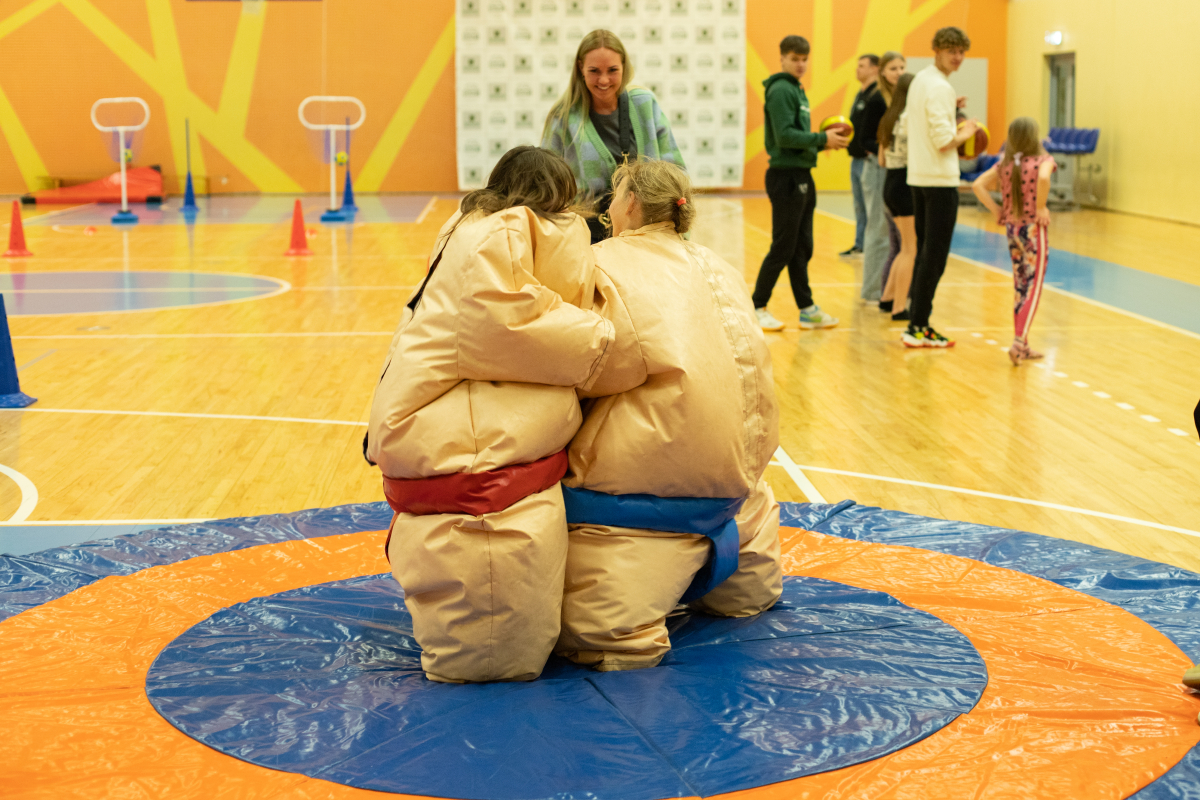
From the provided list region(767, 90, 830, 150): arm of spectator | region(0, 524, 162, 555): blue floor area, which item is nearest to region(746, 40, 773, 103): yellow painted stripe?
region(767, 90, 830, 150): arm of spectator

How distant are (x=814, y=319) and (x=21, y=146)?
15176 mm

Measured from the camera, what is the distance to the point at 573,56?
704 inches

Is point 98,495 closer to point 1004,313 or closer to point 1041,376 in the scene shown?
point 1041,376

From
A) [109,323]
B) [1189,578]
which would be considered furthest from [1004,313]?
[109,323]

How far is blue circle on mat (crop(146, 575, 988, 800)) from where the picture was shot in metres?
2.30

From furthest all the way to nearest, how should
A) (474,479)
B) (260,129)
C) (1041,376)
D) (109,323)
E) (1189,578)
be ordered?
1. (260,129)
2. (109,323)
3. (1041,376)
4. (1189,578)
5. (474,479)

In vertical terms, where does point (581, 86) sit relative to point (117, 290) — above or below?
above

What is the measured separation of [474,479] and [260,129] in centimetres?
1729

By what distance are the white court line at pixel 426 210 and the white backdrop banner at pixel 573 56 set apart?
73 cm

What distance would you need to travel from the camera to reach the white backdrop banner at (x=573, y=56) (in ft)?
59.4

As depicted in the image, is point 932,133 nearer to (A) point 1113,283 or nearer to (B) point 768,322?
(B) point 768,322

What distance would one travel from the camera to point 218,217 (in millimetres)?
15375

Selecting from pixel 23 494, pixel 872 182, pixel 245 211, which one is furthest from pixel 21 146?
pixel 23 494

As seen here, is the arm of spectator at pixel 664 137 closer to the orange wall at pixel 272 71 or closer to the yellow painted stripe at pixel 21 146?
the orange wall at pixel 272 71
